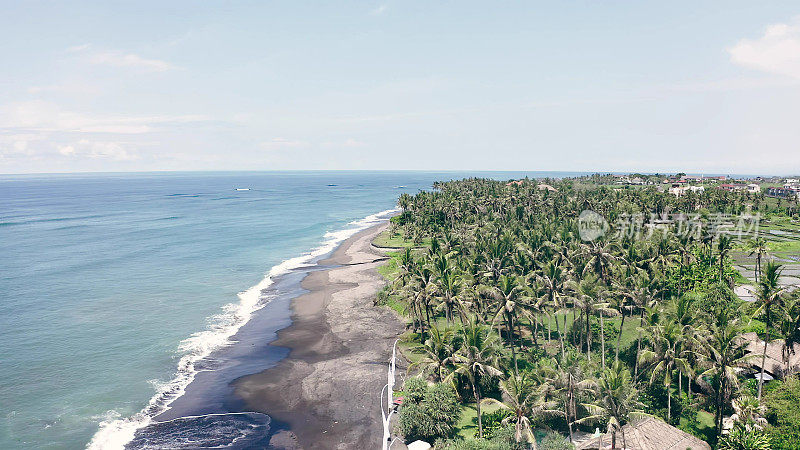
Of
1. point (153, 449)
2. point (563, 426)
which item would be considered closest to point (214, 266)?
point (153, 449)

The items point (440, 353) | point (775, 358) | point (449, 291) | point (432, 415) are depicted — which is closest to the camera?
point (432, 415)

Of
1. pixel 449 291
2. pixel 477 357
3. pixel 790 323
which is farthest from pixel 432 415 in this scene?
pixel 790 323

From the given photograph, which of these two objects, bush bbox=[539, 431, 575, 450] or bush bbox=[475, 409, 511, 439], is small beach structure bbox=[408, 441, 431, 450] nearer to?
bush bbox=[475, 409, 511, 439]

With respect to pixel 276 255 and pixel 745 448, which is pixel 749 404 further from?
pixel 276 255

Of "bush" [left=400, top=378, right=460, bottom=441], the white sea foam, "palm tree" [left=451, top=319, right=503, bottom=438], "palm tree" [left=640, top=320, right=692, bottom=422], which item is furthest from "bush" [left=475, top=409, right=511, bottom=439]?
the white sea foam

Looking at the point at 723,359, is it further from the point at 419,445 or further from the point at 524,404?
the point at 419,445

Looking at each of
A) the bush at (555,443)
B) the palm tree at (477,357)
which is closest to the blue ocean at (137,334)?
the palm tree at (477,357)
